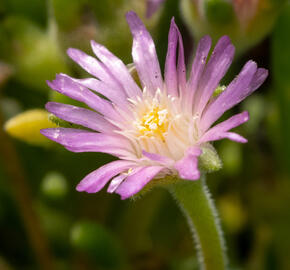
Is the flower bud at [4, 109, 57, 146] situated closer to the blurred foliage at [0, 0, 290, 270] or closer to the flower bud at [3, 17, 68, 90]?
the blurred foliage at [0, 0, 290, 270]

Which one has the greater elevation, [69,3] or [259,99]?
[69,3]

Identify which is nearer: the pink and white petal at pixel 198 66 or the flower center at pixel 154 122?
the pink and white petal at pixel 198 66

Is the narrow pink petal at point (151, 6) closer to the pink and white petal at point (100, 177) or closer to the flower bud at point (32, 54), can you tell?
the flower bud at point (32, 54)

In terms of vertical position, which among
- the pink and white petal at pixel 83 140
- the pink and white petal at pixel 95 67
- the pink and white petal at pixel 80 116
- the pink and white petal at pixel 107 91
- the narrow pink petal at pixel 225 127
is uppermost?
the pink and white petal at pixel 95 67

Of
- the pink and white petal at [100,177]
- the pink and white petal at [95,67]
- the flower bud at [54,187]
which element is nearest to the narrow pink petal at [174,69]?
the pink and white petal at [95,67]

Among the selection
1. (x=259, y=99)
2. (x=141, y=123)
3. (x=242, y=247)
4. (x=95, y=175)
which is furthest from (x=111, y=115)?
(x=259, y=99)

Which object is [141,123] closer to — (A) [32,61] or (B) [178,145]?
(B) [178,145]

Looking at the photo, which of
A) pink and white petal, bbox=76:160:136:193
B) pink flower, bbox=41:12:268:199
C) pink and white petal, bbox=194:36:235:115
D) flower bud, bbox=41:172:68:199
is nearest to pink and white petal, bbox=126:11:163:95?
pink flower, bbox=41:12:268:199
